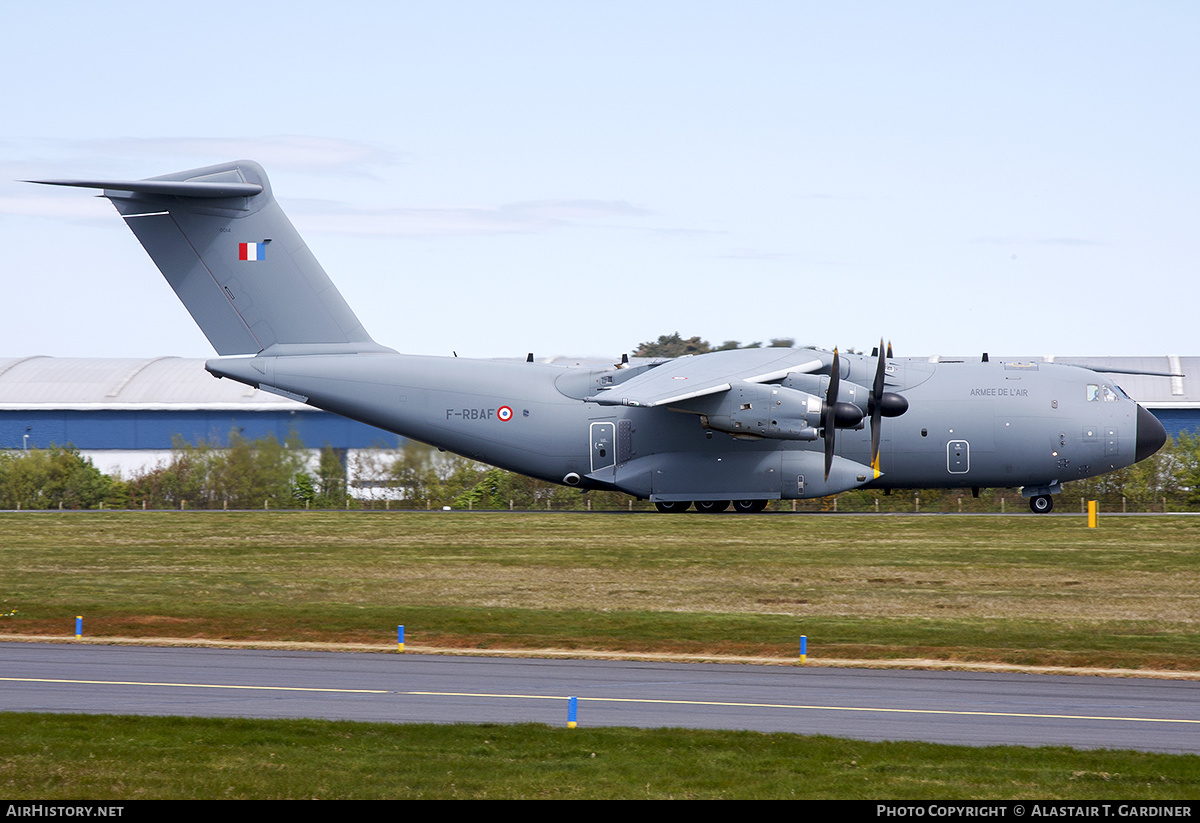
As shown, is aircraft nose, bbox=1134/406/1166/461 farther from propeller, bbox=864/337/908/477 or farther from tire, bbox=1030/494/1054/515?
propeller, bbox=864/337/908/477

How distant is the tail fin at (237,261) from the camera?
113 ft

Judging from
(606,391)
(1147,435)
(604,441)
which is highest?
(606,391)

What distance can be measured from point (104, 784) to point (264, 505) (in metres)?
34.1

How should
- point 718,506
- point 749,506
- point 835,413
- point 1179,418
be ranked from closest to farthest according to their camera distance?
1. point 835,413
2. point 718,506
3. point 749,506
4. point 1179,418

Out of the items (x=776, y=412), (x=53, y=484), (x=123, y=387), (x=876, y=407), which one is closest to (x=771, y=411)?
(x=776, y=412)

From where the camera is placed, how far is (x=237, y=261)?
34562 millimetres

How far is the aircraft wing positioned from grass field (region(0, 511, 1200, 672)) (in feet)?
11.7

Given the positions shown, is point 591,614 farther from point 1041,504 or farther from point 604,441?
point 1041,504

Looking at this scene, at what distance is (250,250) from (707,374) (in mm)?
13470

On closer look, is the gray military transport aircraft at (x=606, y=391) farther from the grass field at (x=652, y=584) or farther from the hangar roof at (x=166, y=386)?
the hangar roof at (x=166, y=386)

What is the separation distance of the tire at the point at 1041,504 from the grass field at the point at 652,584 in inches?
103

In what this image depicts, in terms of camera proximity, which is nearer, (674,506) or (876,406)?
(876,406)

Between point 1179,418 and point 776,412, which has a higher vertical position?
point 1179,418

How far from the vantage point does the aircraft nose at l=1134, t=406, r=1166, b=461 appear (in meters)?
35.3
